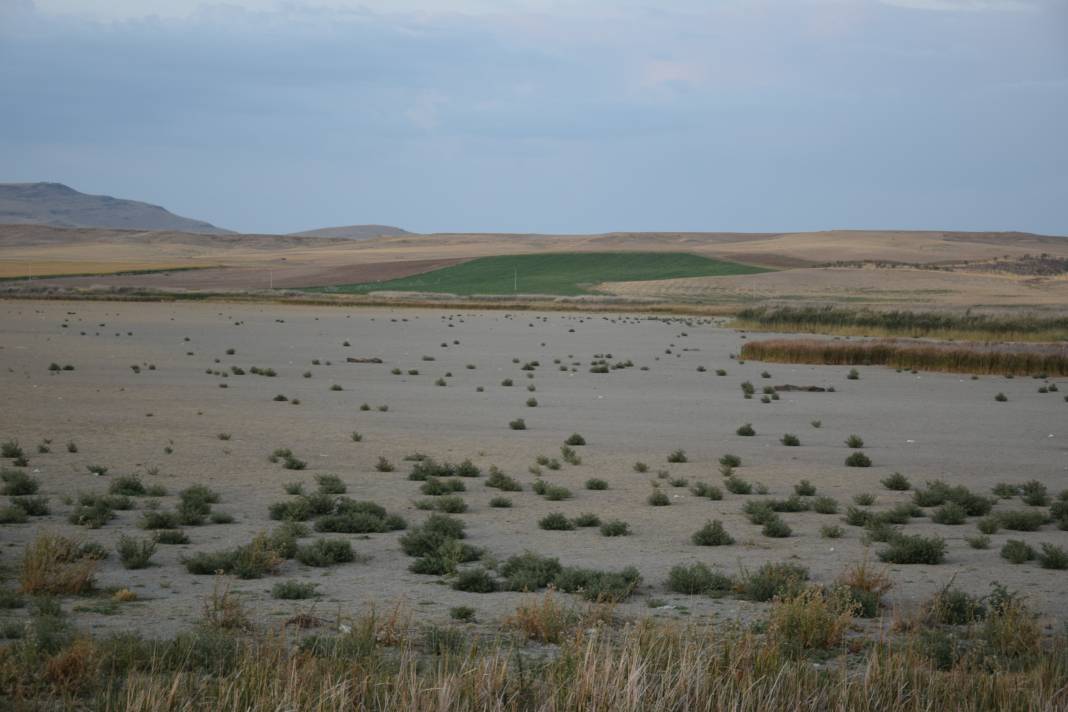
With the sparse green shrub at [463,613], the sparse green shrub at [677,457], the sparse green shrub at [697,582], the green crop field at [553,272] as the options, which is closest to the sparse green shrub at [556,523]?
the sparse green shrub at [697,582]

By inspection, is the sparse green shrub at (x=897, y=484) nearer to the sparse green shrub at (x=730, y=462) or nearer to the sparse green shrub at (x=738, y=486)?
the sparse green shrub at (x=738, y=486)

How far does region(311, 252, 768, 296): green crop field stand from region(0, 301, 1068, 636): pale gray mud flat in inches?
2904

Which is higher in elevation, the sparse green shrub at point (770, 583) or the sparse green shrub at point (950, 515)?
the sparse green shrub at point (770, 583)

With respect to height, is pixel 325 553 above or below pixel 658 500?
above

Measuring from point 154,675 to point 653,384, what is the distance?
95.6ft

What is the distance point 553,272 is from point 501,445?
4806 inches

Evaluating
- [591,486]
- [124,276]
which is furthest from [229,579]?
[124,276]

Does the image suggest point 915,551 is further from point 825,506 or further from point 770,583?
point 825,506

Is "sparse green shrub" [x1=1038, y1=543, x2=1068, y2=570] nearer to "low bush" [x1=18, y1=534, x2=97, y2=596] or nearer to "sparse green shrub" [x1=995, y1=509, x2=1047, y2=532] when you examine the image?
"sparse green shrub" [x1=995, y1=509, x2=1047, y2=532]

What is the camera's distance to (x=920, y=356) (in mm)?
43406

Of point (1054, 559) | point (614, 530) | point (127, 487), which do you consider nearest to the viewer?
point (1054, 559)

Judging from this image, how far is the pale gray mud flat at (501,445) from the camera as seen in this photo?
1109 centimetres

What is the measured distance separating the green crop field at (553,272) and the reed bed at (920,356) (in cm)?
7146

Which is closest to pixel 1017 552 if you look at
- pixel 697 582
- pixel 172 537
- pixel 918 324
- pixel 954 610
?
pixel 954 610
